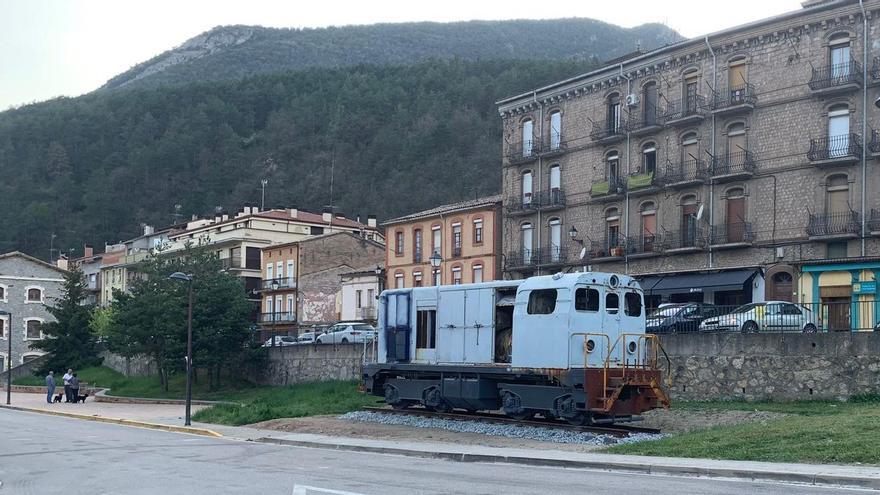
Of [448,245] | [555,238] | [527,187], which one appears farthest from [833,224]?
[448,245]

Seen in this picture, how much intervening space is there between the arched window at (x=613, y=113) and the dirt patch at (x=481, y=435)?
25081 mm

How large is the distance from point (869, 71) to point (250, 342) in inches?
1342

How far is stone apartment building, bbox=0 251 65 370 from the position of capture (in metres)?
84.9

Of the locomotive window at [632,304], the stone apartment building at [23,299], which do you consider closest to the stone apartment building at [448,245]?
Result: the locomotive window at [632,304]

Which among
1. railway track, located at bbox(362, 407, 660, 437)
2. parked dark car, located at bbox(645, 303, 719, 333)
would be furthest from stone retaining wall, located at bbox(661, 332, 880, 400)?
railway track, located at bbox(362, 407, 660, 437)

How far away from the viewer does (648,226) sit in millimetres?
48781

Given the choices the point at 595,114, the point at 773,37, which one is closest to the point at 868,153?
the point at 773,37

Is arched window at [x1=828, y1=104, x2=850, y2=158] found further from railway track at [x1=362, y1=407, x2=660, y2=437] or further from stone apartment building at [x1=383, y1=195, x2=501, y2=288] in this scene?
railway track at [x1=362, y1=407, x2=660, y2=437]

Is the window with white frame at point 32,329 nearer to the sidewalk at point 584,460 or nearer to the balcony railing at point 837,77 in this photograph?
the sidewalk at point 584,460

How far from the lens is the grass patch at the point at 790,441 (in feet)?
54.2

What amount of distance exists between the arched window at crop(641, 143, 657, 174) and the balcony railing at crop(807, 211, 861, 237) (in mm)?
9490

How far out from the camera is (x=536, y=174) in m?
55.1

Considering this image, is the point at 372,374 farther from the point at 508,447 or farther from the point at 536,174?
the point at 536,174

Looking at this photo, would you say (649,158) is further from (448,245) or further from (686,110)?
(448,245)
